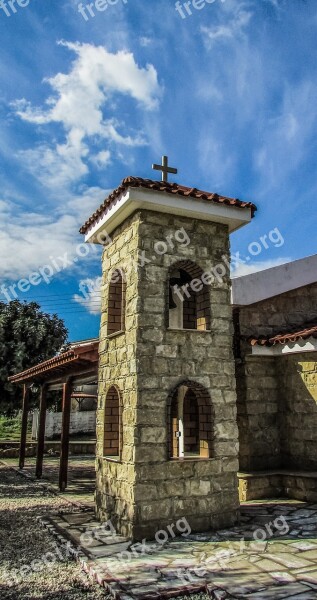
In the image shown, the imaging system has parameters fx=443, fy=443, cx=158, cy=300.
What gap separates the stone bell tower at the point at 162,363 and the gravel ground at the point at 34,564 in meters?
1.04

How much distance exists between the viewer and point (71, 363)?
8.80m

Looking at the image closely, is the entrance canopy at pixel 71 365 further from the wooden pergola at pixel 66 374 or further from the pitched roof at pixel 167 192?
the pitched roof at pixel 167 192

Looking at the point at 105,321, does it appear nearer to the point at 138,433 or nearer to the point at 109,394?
the point at 109,394

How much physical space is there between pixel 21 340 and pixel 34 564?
14257 mm

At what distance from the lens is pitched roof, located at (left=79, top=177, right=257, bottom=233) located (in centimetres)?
632

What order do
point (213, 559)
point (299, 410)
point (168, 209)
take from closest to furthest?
1. point (213, 559)
2. point (168, 209)
3. point (299, 410)

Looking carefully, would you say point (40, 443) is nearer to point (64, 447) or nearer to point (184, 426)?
point (64, 447)

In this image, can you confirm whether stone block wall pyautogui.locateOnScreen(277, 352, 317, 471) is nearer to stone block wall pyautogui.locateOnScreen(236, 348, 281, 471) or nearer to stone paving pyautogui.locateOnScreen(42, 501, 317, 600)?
stone block wall pyautogui.locateOnScreen(236, 348, 281, 471)

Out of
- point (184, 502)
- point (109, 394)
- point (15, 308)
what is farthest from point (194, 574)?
point (15, 308)

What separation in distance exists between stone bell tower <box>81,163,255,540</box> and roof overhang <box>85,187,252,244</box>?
2 cm

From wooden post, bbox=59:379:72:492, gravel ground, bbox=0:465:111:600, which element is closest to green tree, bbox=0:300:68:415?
wooden post, bbox=59:379:72:492

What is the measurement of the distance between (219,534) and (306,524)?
1347 millimetres

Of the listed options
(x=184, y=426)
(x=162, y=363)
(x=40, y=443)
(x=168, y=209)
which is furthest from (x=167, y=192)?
(x=40, y=443)

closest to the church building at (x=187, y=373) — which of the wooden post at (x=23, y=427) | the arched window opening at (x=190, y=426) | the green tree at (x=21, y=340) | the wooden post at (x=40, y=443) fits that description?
the arched window opening at (x=190, y=426)
